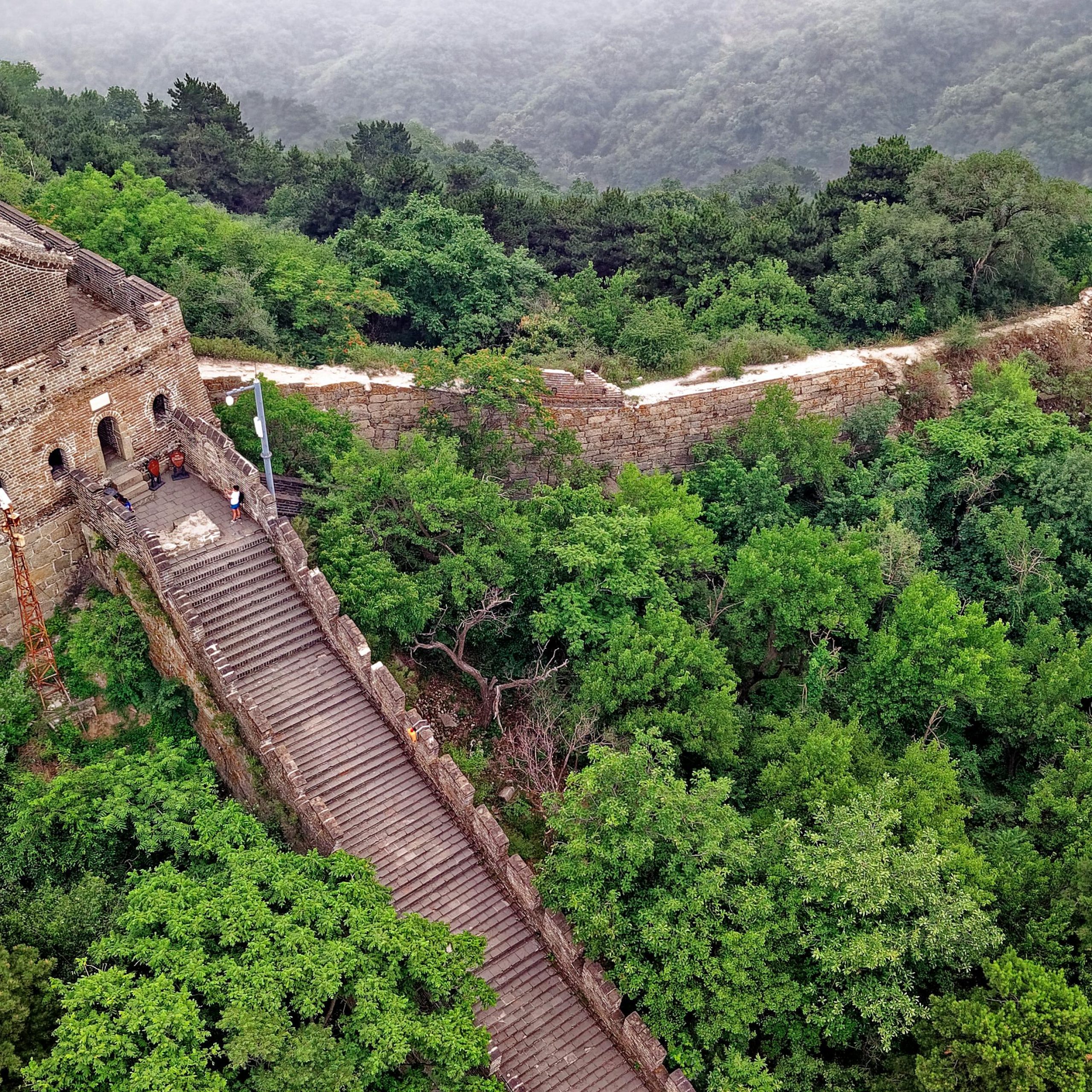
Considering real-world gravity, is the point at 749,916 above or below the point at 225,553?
below

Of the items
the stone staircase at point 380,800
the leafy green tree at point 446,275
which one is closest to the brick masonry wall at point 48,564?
the stone staircase at point 380,800

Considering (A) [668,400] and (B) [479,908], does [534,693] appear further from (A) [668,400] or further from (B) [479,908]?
(A) [668,400]

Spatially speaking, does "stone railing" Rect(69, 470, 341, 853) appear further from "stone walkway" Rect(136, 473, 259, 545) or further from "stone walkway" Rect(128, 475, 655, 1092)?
"stone walkway" Rect(136, 473, 259, 545)

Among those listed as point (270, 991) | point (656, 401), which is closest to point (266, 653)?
point (270, 991)

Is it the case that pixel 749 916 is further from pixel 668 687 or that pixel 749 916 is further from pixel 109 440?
pixel 109 440

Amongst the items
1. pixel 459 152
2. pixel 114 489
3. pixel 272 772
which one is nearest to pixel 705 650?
pixel 272 772
